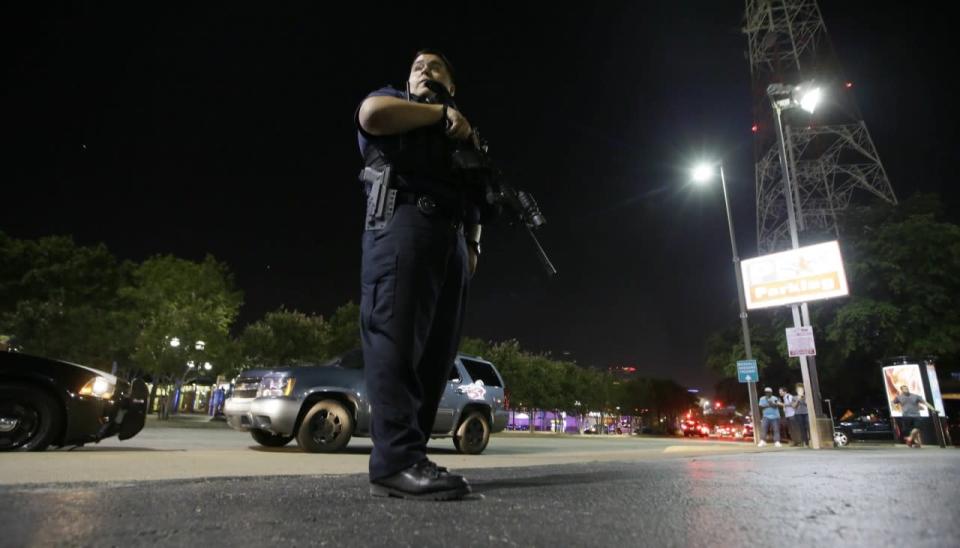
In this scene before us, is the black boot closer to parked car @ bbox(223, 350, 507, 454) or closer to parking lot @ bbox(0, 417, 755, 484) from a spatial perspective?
parking lot @ bbox(0, 417, 755, 484)

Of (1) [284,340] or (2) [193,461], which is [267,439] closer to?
(2) [193,461]

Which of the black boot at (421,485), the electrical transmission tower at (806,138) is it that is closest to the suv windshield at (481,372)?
the black boot at (421,485)

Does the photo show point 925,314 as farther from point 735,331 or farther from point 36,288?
point 36,288

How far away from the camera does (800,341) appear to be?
15.0 metres

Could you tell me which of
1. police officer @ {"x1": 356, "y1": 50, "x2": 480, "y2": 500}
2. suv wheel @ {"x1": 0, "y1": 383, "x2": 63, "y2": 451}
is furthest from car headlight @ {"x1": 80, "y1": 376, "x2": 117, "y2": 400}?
police officer @ {"x1": 356, "y1": 50, "x2": 480, "y2": 500}

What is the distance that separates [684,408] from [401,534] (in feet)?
362

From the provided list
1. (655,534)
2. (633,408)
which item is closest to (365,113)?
(655,534)

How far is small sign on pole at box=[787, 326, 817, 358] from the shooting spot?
14.8 m

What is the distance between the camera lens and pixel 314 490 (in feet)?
7.40

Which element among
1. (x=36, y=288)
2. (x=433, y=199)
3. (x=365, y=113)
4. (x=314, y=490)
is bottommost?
(x=314, y=490)

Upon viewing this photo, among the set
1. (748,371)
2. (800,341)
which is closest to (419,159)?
(800,341)

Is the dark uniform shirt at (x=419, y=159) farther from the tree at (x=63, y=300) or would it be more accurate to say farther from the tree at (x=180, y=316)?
A: the tree at (x=63, y=300)

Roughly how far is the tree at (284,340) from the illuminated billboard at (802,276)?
26.7 meters

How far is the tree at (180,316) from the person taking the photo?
2580 centimetres
